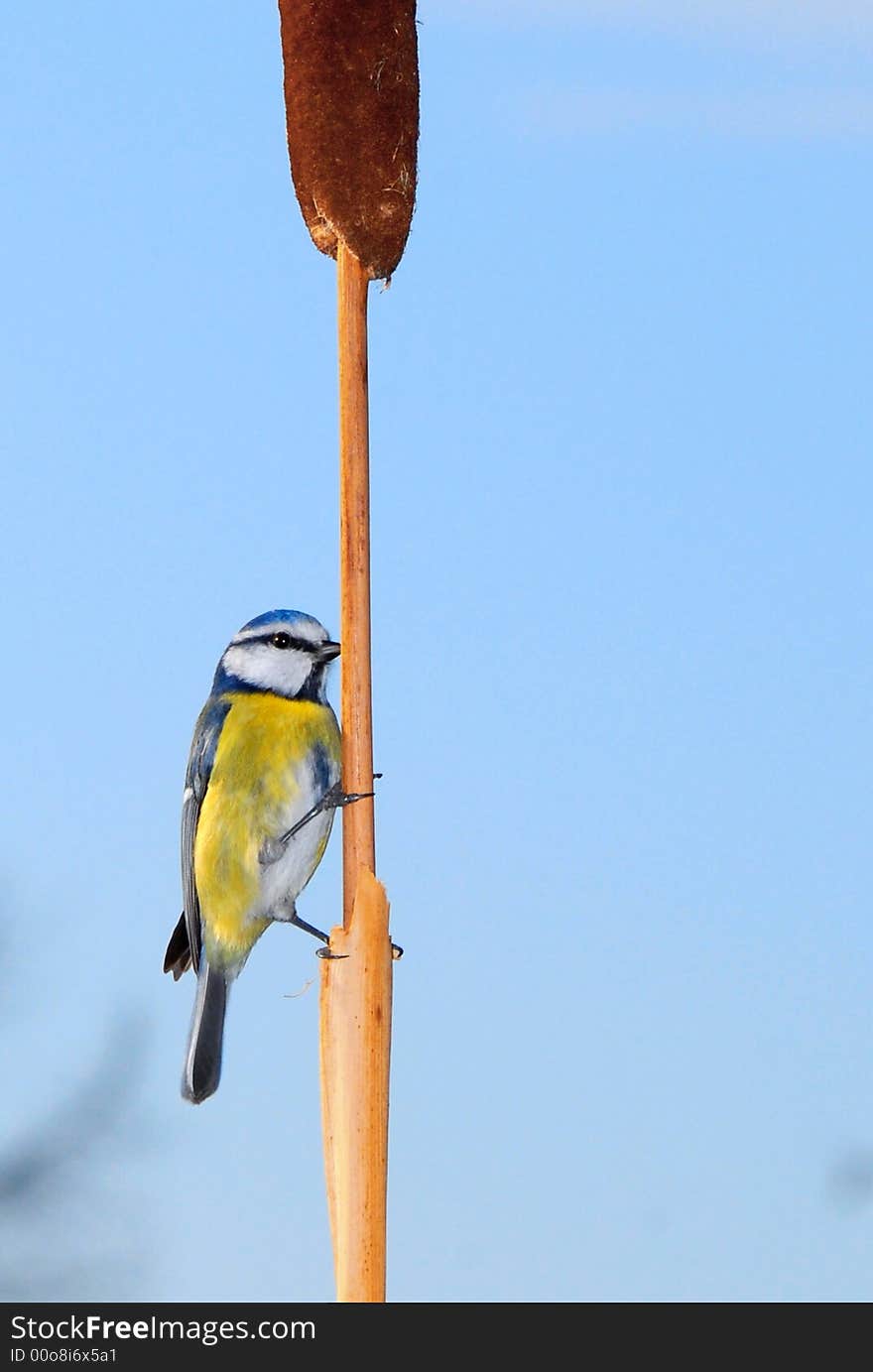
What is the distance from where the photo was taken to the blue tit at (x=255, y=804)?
5348 mm

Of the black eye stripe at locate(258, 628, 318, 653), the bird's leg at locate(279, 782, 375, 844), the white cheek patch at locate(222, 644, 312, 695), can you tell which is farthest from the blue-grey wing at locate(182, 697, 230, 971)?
the bird's leg at locate(279, 782, 375, 844)

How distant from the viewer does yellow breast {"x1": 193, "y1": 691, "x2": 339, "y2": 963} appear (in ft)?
17.6

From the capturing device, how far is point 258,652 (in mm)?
5527

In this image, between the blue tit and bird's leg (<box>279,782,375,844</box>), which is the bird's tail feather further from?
bird's leg (<box>279,782,375,844</box>)

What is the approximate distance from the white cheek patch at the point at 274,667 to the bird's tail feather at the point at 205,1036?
40.4 inches

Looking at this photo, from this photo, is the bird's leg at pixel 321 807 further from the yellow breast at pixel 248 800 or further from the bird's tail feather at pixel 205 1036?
the bird's tail feather at pixel 205 1036

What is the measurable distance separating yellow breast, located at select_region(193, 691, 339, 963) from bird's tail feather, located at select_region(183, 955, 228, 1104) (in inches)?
3.7

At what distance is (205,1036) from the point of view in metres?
5.23

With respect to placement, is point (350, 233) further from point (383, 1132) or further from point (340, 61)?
point (383, 1132)

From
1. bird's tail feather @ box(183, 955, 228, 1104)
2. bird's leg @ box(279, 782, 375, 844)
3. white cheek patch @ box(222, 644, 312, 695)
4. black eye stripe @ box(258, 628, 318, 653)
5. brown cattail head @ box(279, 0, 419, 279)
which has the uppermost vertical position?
brown cattail head @ box(279, 0, 419, 279)

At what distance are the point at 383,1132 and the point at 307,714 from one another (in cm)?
167

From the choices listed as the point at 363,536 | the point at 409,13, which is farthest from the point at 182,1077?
the point at 409,13

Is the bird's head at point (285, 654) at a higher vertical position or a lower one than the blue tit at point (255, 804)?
higher

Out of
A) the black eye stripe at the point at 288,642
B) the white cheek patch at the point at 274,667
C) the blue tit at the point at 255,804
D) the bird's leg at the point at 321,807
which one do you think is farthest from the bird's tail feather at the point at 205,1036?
the black eye stripe at the point at 288,642
